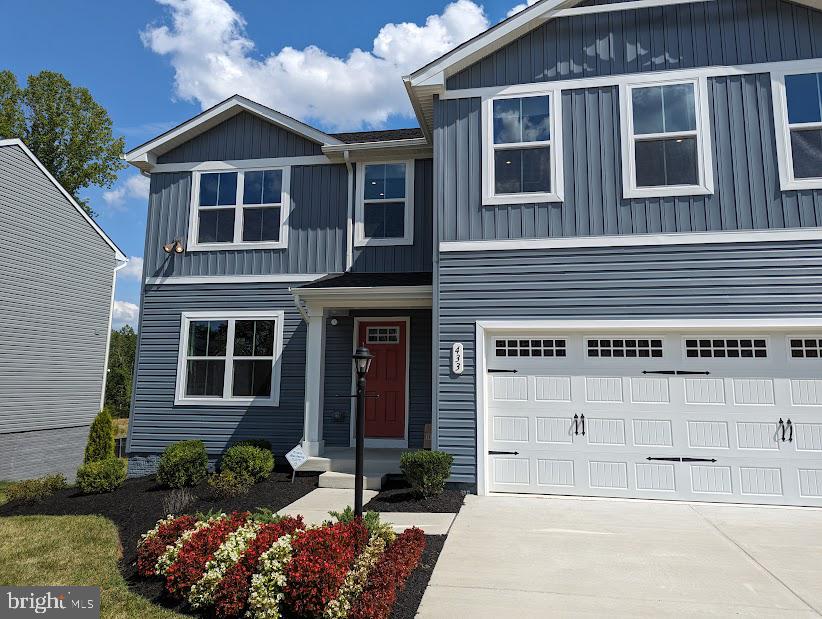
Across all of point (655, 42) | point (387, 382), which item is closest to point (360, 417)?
point (387, 382)

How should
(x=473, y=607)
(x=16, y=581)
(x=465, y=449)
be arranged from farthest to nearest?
(x=465, y=449) < (x=16, y=581) < (x=473, y=607)

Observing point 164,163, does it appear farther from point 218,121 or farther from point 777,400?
point 777,400

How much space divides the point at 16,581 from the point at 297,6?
10.5 meters

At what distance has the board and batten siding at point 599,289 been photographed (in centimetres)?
758

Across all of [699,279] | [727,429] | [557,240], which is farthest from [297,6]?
[727,429]

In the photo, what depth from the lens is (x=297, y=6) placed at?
434 inches

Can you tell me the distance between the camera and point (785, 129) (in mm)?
7773

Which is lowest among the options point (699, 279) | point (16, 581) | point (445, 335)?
point (16, 581)

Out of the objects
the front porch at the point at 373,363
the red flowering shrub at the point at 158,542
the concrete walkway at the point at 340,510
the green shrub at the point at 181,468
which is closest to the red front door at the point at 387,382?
the front porch at the point at 373,363

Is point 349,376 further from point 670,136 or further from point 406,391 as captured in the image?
point 670,136

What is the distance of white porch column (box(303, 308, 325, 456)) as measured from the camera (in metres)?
9.24

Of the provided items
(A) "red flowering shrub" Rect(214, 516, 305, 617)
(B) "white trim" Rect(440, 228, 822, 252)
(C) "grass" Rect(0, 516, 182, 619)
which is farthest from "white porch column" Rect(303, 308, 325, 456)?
(A) "red flowering shrub" Rect(214, 516, 305, 617)

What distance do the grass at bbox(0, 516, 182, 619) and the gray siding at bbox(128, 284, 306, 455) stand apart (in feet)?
11.1

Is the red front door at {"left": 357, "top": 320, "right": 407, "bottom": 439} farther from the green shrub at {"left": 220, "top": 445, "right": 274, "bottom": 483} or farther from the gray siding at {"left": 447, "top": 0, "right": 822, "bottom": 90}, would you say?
the gray siding at {"left": 447, "top": 0, "right": 822, "bottom": 90}
